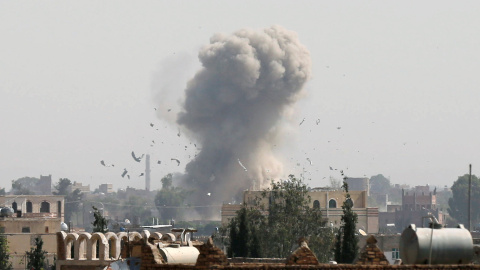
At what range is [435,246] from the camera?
20594 millimetres

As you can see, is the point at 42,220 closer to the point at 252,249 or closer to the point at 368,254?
the point at 252,249

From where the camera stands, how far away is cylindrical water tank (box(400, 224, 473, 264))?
20.6 meters

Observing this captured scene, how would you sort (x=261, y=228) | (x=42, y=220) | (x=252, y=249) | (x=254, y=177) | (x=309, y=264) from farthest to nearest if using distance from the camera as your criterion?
(x=254, y=177) < (x=42, y=220) < (x=261, y=228) < (x=252, y=249) < (x=309, y=264)

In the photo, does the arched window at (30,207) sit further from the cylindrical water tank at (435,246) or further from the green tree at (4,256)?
the cylindrical water tank at (435,246)

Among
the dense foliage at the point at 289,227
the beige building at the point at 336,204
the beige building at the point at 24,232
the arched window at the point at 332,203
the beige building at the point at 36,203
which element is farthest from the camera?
the beige building at the point at 36,203

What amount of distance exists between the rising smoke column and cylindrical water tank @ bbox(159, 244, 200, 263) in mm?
156508

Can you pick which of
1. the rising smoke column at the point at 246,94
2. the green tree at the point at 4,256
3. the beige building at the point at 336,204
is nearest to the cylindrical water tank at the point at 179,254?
the green tree at the point at 4,256

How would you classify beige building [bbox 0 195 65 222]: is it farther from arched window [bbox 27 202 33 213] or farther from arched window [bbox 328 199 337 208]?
arched window [bbox 328 199 337 208]

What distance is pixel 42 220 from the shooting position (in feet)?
314

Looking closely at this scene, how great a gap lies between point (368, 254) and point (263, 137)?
178291mm

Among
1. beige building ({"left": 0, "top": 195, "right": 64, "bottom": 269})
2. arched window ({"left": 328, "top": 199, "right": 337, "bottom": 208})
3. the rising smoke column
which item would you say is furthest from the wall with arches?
the rising smoke column

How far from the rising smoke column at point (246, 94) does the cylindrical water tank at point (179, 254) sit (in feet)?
513

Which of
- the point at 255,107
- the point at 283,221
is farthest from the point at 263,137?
the point at 283,221

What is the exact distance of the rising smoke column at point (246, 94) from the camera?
184 meters
